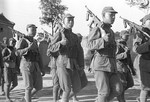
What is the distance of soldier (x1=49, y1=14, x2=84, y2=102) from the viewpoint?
19.2ft

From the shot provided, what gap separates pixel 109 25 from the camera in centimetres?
520

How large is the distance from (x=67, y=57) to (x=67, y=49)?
0.17 metres

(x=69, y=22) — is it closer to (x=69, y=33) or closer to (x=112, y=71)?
(x=69, y=33)

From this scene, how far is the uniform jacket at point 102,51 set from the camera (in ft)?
16.5

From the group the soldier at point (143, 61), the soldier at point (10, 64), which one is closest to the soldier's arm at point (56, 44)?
the soldier at point (143, 61)

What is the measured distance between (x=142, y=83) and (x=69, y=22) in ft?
6.53

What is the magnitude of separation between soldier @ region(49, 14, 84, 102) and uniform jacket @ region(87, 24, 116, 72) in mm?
896

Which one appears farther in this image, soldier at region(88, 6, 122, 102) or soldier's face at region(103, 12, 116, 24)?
soldier's face at region(103, 12, 116, 24)

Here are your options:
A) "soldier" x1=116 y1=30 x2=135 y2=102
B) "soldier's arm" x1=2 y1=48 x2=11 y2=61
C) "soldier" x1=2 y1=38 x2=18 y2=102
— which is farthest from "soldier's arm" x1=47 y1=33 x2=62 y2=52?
"soldier's arm" x1=2 y1=48 x2=11 y2=61

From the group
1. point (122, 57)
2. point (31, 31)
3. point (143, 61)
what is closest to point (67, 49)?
point (31, 31)

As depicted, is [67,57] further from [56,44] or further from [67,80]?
[67,80]

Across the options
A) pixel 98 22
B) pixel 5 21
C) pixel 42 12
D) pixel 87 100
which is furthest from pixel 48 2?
pixel 98 22

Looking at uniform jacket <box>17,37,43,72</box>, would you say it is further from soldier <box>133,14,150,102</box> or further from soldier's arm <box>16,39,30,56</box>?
soldier <box>133,14,150,102</box>

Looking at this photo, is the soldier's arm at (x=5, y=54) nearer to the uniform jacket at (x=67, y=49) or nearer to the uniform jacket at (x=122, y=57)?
the uniform jacket at (x=67, y=49)
